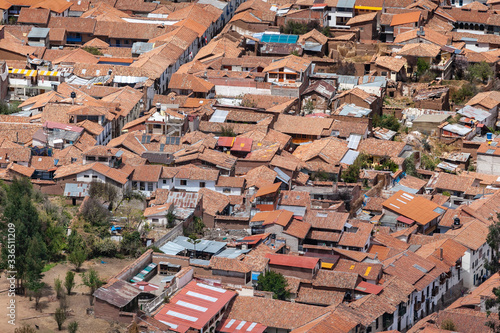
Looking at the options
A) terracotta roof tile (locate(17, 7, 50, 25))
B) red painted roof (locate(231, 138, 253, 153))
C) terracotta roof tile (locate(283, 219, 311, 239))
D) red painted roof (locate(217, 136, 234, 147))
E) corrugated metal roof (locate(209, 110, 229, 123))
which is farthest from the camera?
terracotta roof tile (locate(17, 7, 50, 25))

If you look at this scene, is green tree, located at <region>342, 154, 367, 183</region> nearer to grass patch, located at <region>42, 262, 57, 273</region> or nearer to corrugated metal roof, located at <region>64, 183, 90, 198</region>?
corrugated metal roof, located at <region>64, 183, 90, 198</region>

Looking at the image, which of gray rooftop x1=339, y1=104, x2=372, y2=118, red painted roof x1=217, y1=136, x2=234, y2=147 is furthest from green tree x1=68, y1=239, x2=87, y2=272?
gray rooftop x1=339, y1=104, x2=372, y2=118

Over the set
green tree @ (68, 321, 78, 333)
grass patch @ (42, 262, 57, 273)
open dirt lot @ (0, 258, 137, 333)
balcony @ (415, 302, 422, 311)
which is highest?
green tree @ (68, 321, 78, 333)

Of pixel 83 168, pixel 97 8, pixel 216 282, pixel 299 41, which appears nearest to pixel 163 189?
pixel 83 168

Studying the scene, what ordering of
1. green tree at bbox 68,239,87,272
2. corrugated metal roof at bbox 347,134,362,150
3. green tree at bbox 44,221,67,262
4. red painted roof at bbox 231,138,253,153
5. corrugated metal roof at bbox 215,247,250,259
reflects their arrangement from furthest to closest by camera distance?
1. corrugated metal roof at bbox 347,134,362,150
2. red painted roof at bbox 231,138,253,153
3. corrugated metal roof at bbox 215,247,250,259
4. green tree at bbox 44,221,67,262
5. green tree at bbox 68,239,87,272

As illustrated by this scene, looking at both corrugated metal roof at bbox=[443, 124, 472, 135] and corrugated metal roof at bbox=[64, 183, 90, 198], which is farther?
corrugated metal roof at bbox=[443, 124, 472, 135]

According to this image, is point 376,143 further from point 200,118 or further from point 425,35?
point 425,35
